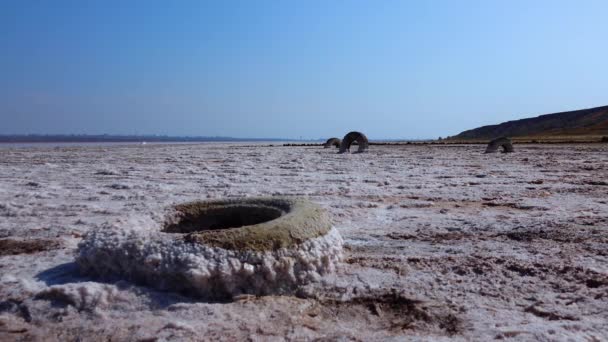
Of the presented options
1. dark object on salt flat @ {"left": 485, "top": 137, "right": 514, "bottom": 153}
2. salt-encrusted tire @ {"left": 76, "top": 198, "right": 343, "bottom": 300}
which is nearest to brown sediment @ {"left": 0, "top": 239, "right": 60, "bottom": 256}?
salt-encrusted tire @ {"left": 76, "top": 198, "right": 343, "bottom": 300}

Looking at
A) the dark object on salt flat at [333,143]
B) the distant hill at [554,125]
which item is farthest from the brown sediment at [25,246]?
the distant hill at [554,125]

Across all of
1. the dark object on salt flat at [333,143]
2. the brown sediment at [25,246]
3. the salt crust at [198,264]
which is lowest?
the brown sediment at [25,246]

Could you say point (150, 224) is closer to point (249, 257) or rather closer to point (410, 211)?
point (249, 257)

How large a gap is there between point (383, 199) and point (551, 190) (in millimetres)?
2737

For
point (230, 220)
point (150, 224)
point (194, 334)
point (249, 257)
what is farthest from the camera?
point (230, 220)

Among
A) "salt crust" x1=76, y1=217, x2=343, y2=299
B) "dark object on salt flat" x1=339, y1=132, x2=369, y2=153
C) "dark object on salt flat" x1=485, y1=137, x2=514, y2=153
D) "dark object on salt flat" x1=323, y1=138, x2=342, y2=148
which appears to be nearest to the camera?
"salt crust" x1=76, y1=217, x2=343, y2=299

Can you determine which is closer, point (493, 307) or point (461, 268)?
point (493, 307)

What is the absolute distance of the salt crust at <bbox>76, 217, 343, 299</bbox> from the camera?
2641mm

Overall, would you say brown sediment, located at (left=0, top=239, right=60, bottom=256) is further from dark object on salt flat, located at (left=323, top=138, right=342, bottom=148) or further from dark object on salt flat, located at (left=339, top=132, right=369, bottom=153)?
dark object on salt flat, located at (left=323, top=138, right=342, bottom=148)

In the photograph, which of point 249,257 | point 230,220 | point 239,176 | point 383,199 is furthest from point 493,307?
point 239,176

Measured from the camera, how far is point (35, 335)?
7.22ft

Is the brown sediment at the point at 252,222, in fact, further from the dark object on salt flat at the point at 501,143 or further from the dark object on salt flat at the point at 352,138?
the dark object on salt flat at the point at 501,143

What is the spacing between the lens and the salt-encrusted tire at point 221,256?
265 cm

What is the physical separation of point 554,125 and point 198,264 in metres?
62.2
